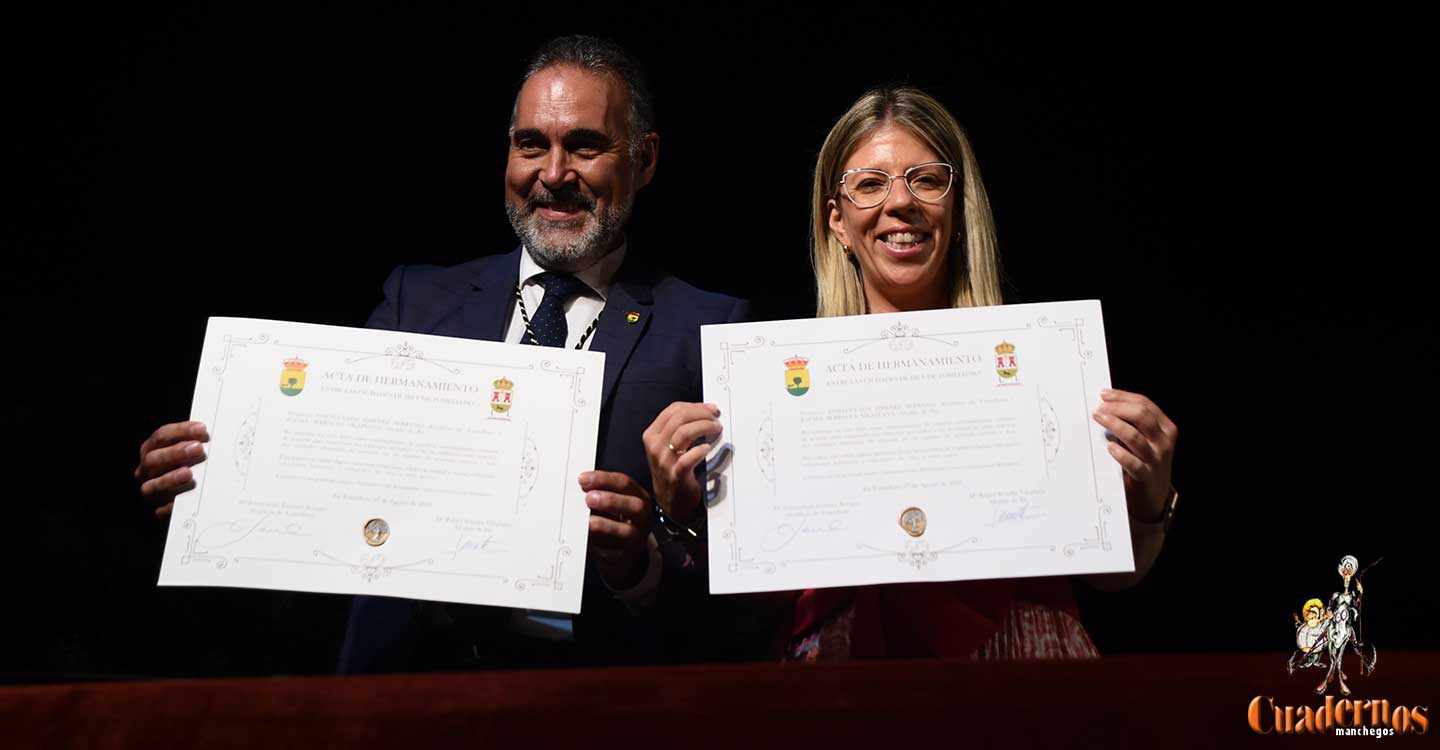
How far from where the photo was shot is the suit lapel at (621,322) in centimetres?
205

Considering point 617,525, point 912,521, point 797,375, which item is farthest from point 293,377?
point 912,521

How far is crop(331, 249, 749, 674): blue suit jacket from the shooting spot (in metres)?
1.98

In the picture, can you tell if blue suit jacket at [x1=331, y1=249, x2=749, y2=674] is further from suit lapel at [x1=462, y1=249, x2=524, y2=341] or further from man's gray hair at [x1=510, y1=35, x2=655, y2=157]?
man's gray hair at [x1=510, y1=35, x2=655, y2=157]

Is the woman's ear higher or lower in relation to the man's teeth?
higher

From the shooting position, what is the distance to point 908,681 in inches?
48.9

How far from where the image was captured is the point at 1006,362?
1734mm

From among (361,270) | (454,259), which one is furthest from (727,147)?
(361,270)

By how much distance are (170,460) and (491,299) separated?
0.69 m

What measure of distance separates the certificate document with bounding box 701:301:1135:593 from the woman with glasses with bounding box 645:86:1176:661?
0.08 meters

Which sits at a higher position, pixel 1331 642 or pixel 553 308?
pixel 553 308

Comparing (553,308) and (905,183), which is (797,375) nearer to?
(905,183)

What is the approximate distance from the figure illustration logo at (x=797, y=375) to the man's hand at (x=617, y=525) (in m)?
0.32
